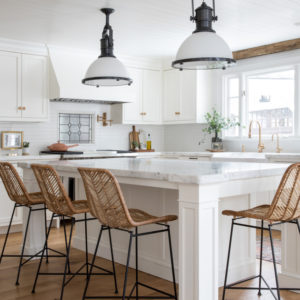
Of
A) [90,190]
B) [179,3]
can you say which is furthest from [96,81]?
[90,190]

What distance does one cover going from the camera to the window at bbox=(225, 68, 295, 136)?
6184mm

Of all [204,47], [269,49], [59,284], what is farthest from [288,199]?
[269,49]

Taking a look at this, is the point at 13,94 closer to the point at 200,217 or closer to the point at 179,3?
the point at 179,3

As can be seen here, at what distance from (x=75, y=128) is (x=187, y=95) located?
5.95 ft

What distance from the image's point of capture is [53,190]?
3.15m

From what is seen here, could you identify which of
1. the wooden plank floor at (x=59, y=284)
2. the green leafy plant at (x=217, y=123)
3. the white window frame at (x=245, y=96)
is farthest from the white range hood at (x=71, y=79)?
the wooden plank floor at (x=59, y=284)

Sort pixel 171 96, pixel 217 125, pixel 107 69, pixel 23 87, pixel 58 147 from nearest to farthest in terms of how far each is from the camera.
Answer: pixel 107 69, pixel 23 87, pixel 58 147, pixel 217 125, pixel 171 96

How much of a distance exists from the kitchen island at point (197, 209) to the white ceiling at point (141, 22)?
1868mm

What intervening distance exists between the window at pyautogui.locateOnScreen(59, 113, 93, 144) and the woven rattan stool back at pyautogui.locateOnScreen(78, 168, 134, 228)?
4.09 meters

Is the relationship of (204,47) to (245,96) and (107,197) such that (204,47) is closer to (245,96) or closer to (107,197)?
(107,197)

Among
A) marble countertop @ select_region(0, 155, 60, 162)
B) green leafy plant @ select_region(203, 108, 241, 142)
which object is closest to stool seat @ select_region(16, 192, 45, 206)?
marble countertop @ select_region(0, 155, 60, 162)

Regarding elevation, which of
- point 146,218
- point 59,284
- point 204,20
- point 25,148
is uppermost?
point 204,20

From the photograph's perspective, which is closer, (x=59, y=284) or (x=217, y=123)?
(x=59, y=284)

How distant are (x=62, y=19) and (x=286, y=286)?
11.7ft
